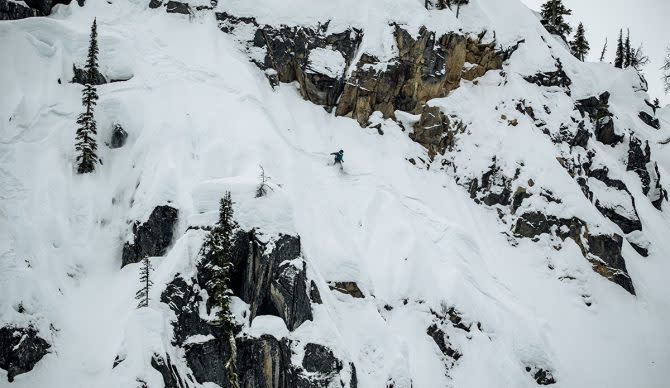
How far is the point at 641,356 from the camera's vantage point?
32031mm

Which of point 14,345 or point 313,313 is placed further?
point 313,313

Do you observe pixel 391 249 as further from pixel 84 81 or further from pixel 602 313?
pixel 84 81

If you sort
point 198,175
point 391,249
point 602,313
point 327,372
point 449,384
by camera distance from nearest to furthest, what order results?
point 327,372
point 449,384
point 198,175
point 391,249
point 602,313

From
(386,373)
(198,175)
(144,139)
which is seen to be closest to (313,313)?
(386,373)

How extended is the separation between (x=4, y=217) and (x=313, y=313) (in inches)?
720

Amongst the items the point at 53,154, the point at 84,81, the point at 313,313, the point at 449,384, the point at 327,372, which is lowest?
the point at 449,384

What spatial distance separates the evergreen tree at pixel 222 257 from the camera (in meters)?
23.2

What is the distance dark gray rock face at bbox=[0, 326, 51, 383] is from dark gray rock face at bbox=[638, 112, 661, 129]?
6772 centimetres

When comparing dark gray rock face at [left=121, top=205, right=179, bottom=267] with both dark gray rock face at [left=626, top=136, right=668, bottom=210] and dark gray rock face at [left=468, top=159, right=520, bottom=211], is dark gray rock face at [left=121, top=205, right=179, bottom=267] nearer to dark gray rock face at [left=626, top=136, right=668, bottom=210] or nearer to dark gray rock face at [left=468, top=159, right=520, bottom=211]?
dark gray rock face at [left=468, top=159, right=520, bottom=211]

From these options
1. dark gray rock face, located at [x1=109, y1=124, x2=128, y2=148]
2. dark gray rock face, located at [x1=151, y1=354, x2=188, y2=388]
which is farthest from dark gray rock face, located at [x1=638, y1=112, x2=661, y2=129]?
dark gray rock face, located at [x1=151, y1=354, x2=188, y2=388]

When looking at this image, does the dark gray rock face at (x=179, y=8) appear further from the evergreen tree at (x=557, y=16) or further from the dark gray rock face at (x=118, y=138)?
the evergreen tree at (x=557, y=16)

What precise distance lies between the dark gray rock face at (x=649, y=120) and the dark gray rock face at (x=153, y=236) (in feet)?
197

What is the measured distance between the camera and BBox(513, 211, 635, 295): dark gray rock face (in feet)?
119

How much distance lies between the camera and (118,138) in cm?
3256
